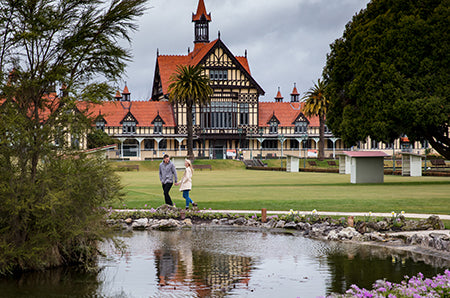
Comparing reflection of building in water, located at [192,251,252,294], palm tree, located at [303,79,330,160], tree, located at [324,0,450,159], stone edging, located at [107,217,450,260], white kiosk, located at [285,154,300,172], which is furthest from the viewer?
palm tree, located at [303,79,330,160]

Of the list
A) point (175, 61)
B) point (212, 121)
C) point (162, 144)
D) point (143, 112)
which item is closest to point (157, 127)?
point (162, 144)

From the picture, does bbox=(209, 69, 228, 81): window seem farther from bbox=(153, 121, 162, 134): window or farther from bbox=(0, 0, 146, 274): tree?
bbox=(0, 0, 146, 274): tree

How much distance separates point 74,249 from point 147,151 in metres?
68.9

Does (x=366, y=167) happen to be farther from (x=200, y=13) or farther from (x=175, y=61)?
(x=200, y=13)

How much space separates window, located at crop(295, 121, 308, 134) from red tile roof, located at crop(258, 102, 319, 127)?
773 millimetres

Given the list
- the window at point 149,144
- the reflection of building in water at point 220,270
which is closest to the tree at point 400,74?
the reflection of building in water at point 220,270

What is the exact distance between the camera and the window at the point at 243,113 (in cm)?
8042

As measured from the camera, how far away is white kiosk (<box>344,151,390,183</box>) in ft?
108

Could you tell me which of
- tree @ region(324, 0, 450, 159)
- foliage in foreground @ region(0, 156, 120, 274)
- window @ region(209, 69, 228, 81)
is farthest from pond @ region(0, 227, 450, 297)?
window @ region(209, 69, 228, 81)

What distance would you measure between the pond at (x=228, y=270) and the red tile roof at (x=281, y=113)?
236ft

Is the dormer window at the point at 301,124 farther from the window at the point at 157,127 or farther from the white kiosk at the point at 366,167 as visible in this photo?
the white kiosk at the point at 366,167

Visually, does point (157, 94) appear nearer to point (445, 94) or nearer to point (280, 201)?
point (445, 94)

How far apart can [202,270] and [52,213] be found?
2719 mm

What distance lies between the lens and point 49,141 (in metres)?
10.0
